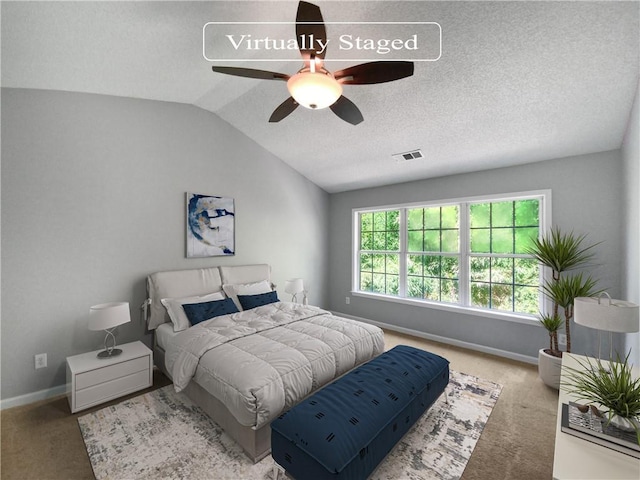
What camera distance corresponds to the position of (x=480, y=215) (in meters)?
3.85

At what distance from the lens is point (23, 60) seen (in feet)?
7.01

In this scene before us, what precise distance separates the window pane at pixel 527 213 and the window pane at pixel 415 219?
126cm

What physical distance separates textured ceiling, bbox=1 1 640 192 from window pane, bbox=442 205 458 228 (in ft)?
2.08

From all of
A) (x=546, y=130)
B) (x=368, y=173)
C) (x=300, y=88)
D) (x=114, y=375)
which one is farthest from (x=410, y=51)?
(x=114, y=375)

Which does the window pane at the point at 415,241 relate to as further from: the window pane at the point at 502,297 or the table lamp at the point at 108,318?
the table lamp at the point at 108,318

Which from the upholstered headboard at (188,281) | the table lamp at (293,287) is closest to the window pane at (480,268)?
the table lamp at (293,287)

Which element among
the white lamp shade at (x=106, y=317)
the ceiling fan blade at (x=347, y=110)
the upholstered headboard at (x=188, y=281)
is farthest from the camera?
the upholstered headboard at (x=188, y=281)

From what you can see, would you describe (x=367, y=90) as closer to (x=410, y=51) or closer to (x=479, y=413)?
(x=410, y=51)

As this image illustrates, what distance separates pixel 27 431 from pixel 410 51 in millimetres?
4157

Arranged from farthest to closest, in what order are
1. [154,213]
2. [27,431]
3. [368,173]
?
[368,173] < [154,213] < [27,431]

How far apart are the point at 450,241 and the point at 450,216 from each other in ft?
1.21

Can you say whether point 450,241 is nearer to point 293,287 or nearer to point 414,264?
point 414,264

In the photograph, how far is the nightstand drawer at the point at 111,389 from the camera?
233cm

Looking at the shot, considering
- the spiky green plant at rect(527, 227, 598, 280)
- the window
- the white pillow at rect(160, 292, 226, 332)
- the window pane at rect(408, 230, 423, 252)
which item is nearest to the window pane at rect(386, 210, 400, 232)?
the window
